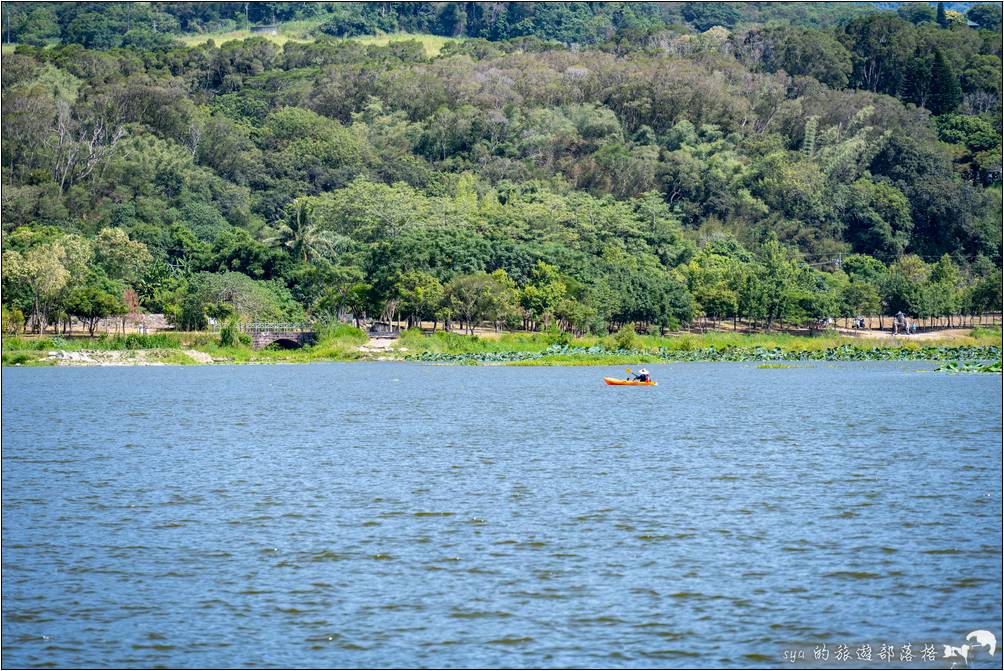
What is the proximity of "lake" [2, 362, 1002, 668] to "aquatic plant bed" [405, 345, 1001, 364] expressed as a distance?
4133 cm

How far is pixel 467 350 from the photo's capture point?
94.4 meters

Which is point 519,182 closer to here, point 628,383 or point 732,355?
point 732,355

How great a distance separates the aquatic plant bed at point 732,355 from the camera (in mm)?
90062

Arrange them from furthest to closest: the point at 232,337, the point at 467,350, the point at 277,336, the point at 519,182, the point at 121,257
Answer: the point at 519,182, the point at 121,257, the point at 277,336, the point at 467,350, the point at 232,337

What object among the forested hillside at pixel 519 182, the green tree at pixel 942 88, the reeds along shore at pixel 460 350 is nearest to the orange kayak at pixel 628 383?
the reeds along shore at pixel 460 350

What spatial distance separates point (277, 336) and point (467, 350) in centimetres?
1314

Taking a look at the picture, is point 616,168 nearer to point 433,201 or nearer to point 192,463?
point 433,201

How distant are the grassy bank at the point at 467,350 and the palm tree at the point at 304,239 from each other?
19103 mm

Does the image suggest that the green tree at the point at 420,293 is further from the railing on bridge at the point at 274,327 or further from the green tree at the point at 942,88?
the green tree at the point at 942,88

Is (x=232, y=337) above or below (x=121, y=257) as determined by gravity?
below

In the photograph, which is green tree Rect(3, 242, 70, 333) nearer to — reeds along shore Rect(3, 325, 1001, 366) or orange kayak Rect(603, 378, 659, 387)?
reeds along shore Rect(3, 325, 1001, 366)

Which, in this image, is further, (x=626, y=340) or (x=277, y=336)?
(x=626, y=340)

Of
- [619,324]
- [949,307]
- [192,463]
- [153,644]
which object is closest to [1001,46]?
[949,307]

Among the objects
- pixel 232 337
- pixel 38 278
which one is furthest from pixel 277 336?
pixel 38 278
